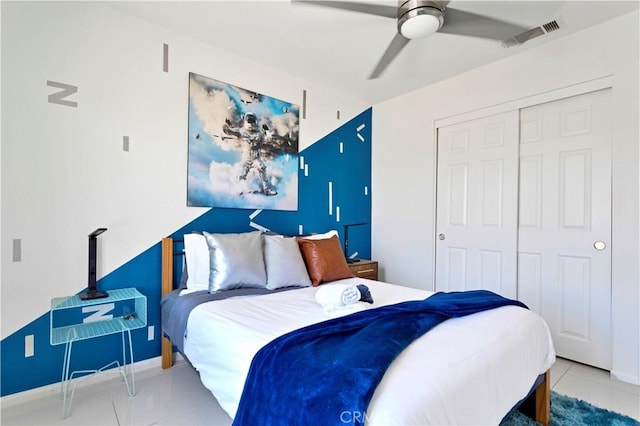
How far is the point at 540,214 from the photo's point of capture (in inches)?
116

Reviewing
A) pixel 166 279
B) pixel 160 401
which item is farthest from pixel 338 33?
pixel 160 401

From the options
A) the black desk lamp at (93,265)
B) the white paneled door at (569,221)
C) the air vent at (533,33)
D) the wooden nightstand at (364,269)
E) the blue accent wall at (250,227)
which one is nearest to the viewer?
the blue accent wall at (250,227)

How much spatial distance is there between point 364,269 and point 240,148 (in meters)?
1.85

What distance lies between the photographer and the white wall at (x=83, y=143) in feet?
6.64

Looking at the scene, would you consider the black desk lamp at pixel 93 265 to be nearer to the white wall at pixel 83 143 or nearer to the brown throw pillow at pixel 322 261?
the white wall at pixel 83 143

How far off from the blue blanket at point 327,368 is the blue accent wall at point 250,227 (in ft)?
5.41

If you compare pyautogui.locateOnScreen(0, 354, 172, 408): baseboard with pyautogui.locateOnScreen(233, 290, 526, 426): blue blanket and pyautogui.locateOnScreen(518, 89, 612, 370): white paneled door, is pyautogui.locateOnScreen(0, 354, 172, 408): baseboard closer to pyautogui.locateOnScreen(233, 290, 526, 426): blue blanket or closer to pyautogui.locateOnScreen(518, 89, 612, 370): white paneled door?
pyautogui.locateOnScreen(233, 290, 526, 426): blue blanket

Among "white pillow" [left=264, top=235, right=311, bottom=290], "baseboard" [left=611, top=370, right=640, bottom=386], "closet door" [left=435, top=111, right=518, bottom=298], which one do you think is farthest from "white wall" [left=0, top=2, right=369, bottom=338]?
"baseboard" [left=611, top=370, right=640, bottom=386]

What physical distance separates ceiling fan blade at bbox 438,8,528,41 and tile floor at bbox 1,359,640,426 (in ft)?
8.23

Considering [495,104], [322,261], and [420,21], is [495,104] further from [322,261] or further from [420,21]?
[322,261]

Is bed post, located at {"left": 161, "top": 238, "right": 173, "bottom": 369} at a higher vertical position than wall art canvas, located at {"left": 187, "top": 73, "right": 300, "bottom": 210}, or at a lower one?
lower

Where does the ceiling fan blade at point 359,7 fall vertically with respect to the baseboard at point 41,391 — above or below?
above

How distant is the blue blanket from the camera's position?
3.24 feet

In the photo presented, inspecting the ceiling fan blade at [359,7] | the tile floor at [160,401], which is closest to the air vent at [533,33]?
the ceiling fan blade at [359,7]
